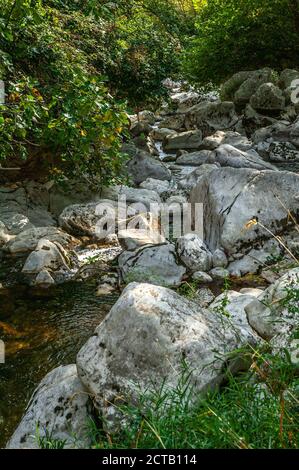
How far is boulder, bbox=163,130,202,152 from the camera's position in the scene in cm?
1823

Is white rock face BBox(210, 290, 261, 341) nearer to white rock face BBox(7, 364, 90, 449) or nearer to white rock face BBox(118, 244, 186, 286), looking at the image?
white rock face BBox(7, 364, 90, 449)

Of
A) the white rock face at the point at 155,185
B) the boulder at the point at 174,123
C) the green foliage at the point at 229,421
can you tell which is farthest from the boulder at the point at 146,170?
the green foliage at the point at 229,421

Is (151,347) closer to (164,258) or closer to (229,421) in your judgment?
(229,421)

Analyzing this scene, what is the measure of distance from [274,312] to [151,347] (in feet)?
3.50

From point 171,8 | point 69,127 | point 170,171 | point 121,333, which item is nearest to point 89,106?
point 69,127

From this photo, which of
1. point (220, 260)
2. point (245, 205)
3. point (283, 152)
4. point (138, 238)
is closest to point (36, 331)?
point (138, 238)

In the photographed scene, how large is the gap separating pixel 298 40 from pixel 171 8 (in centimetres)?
629

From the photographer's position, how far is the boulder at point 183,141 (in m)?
18.2

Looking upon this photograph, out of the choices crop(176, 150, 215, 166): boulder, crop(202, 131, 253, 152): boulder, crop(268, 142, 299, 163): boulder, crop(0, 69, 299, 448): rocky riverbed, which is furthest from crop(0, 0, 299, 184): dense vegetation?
crop(268, 142, 299, 163): boulder

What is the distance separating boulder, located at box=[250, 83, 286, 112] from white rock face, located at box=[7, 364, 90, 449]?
54.5ft

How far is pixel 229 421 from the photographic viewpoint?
2.37 m

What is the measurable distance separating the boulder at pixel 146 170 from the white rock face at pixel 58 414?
1023cm
